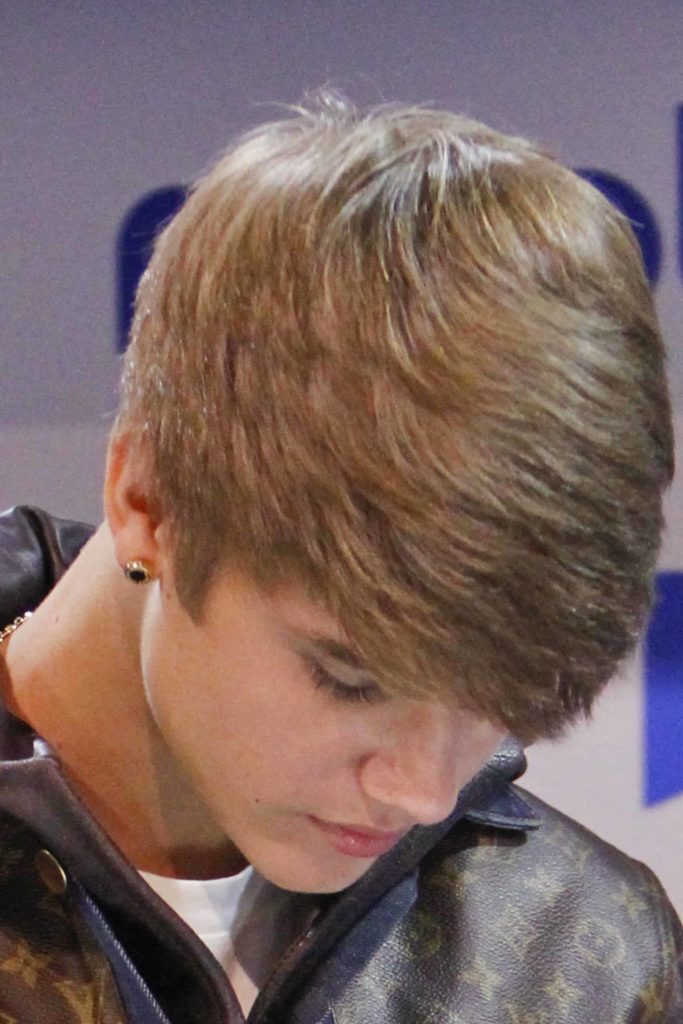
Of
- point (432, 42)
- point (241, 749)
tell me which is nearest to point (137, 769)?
point (241, 749)

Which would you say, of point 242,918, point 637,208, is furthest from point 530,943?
point 637,208

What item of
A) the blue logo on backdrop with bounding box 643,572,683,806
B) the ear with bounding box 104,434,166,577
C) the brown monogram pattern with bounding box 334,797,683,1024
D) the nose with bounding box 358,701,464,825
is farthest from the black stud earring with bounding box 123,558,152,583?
the blue logo on backdrop with bounding box 643,572,683,806

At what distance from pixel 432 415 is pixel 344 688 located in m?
0.15

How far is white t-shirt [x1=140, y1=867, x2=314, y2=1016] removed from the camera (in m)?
0.78

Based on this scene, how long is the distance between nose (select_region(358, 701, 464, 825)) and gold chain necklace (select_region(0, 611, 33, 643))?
26 cm

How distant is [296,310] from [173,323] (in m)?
0.08

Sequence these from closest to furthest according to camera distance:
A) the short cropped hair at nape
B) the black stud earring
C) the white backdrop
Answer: the short cropped hair at nape
the black stud earring
the white backdrop

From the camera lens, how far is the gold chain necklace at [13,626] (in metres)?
0.79

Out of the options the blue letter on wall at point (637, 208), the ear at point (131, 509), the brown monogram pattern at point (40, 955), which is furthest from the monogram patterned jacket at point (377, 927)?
the blue letter on wall at point (637, 208)

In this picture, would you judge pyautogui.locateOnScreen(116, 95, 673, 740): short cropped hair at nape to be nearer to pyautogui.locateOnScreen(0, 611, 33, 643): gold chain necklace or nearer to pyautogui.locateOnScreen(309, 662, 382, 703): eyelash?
pyautogui.locateOnScreen(309, 662, 382, 703): eyelash

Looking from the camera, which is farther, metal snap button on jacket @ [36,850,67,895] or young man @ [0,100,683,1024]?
metal snap button on jacket @ [36,850,67,895]

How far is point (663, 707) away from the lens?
129 centimetres

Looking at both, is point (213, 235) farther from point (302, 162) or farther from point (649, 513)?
point (649, 513)

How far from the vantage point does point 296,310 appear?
570 millimetres
